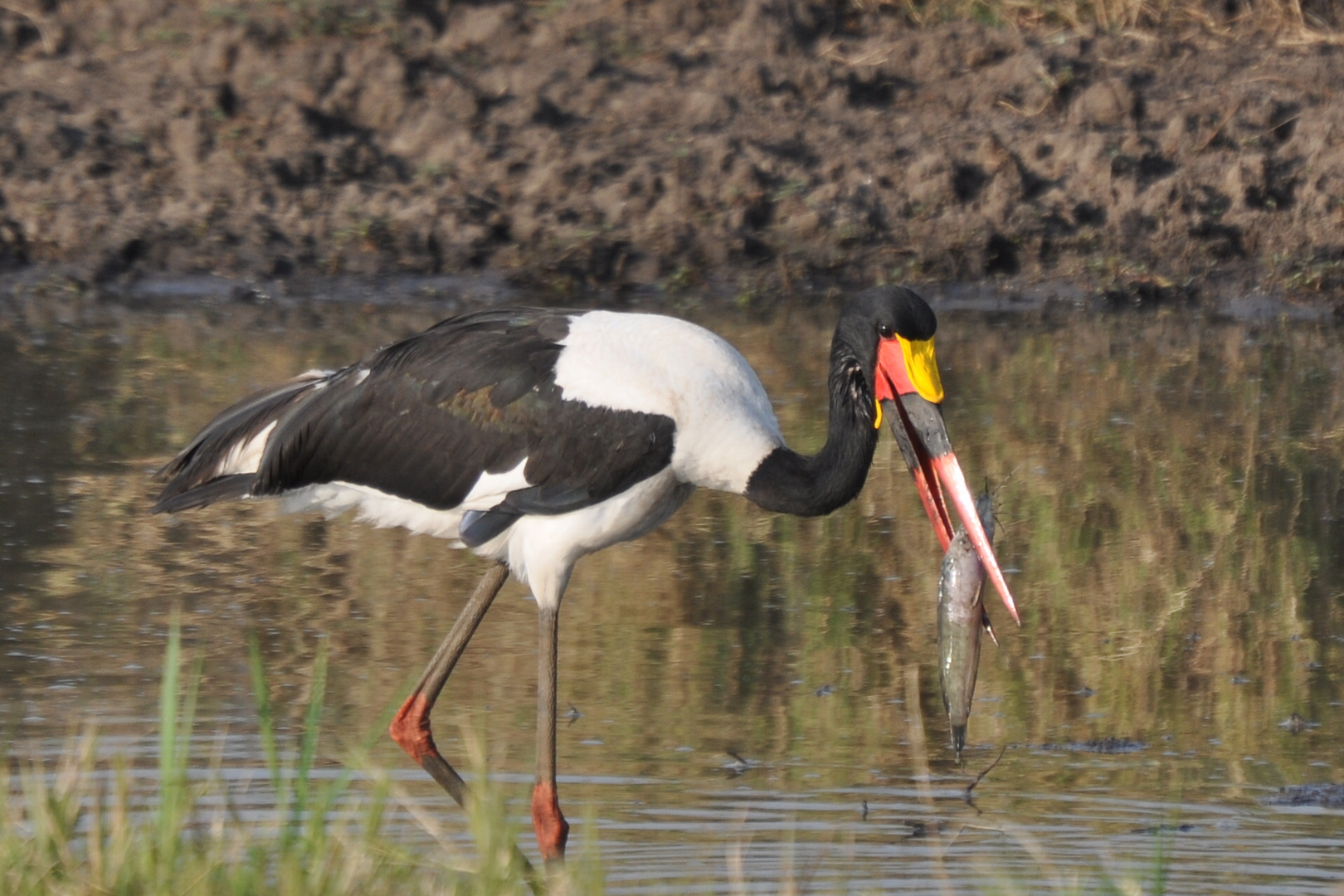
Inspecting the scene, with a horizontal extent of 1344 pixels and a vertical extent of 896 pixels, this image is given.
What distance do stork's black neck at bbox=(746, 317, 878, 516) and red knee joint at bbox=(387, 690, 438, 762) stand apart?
0.87 meters

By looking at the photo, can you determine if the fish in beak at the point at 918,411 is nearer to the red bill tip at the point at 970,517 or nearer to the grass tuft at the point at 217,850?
the red bill tip at the point at 970,517

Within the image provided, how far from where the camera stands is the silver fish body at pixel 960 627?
3.87 metres

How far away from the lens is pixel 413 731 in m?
4.65

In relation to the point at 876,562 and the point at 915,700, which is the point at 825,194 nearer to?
the point at 876,562

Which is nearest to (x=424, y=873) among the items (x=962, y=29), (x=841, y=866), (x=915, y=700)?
(x=841, y=866)

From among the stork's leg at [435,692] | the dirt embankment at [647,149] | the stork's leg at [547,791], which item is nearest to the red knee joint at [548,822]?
the stork's leg at [547,791]

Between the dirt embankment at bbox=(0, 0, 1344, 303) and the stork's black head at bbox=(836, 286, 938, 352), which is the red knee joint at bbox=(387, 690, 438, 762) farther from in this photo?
the dirt embankment at bbox=(0, 0, 1344, 303)

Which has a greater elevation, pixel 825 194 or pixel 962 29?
pixel 962 29

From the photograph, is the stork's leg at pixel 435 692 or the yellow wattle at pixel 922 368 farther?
the stork's leg at pixel 435 692

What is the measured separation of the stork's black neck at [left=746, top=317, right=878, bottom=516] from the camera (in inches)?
170

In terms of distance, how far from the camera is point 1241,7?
10.9 meters

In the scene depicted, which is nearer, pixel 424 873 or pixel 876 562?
pixel 424 873

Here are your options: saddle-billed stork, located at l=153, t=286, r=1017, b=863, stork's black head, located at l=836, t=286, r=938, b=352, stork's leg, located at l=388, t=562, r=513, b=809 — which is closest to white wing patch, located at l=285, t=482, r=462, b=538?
saddle-billed stork, located at l=153, t=286, r=1017, b=863

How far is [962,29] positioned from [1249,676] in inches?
247
